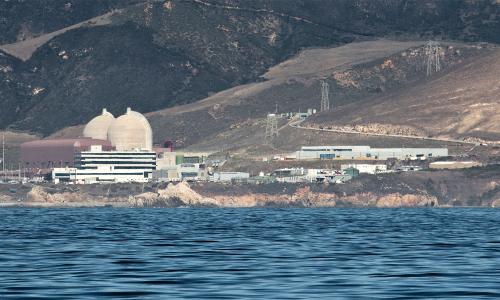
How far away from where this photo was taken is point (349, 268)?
107062mm

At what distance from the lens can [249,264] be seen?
111m

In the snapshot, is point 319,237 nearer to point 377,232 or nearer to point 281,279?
point 377,232

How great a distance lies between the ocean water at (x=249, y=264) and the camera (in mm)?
91000

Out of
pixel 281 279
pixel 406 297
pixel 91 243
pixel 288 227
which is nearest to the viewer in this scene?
pixel 406 297

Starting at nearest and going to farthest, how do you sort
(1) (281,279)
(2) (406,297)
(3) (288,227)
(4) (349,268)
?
1. (2) (406,297)
2. (1) (281,279)
3. (4) (349,268)
4. (3) (288,227)

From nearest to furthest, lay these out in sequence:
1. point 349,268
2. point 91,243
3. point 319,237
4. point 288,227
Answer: point 349,268 < point 91,243 < point 319,237 < point 288,227

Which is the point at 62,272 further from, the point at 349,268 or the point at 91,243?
the point at 91,243

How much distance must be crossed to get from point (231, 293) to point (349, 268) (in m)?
19.1

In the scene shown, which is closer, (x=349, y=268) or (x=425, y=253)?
(x=349, y=268)

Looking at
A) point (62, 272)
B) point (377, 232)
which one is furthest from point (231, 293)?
point (377, 232)

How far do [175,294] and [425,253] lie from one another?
3970cm

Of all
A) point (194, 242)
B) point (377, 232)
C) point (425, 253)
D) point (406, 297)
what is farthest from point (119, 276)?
point (377, 232)

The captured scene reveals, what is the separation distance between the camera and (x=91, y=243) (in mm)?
139375

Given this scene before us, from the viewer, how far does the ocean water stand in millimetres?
91000
